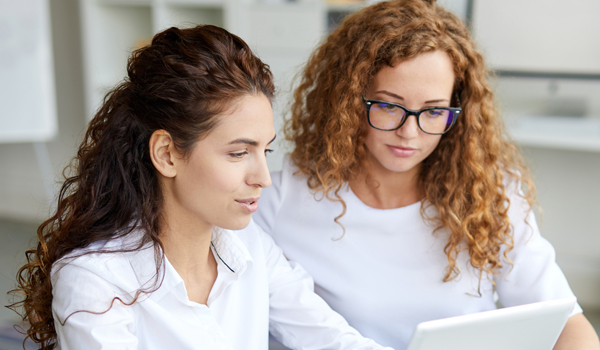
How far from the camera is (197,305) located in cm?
97

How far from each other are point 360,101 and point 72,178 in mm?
633

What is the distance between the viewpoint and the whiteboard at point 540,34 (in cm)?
227

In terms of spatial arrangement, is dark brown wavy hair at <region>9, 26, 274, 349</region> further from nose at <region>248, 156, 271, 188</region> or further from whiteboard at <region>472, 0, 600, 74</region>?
whiteboard at <region>472, 0, 600, 74</region>

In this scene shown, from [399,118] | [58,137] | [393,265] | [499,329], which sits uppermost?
[399,118]

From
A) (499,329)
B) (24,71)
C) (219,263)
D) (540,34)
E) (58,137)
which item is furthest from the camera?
(58,137)

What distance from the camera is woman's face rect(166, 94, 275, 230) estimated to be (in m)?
0.94

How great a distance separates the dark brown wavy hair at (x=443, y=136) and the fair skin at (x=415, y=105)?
2cm

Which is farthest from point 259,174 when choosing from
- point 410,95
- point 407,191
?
point 407,191

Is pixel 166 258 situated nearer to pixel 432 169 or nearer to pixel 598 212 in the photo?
pixel 432 169

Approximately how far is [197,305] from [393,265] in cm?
52

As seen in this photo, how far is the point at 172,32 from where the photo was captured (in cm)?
99

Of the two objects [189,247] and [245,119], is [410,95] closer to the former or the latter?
[245,119]

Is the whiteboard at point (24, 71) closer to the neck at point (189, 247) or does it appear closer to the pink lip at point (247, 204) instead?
the neck at point (189, 247)

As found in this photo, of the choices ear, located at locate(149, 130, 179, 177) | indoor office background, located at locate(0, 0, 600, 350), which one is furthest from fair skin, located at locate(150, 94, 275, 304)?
indoor office background, located at locate(0, 0, 600, 350)
